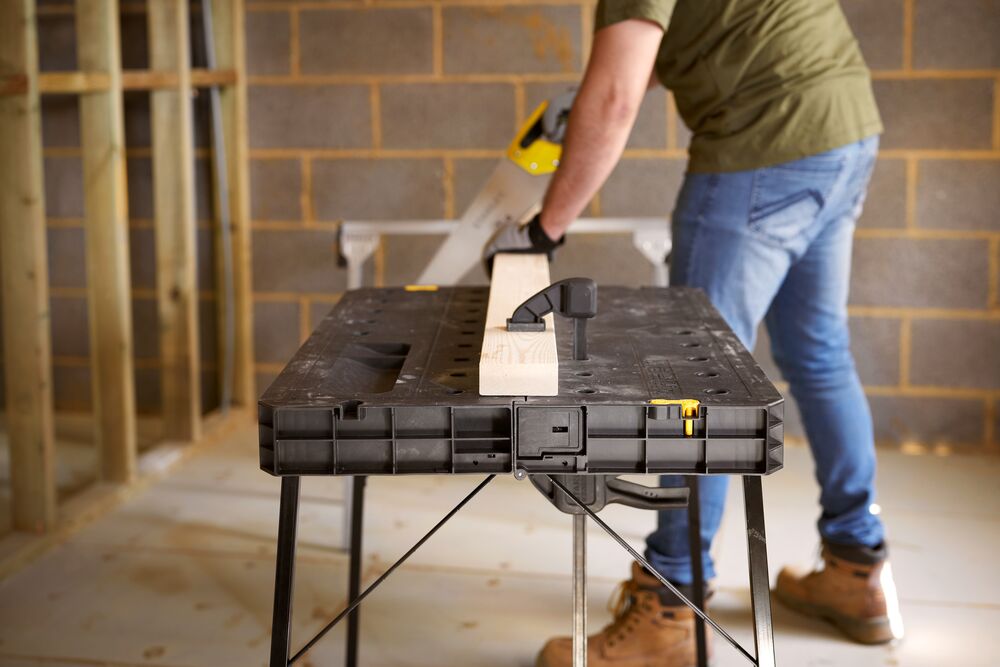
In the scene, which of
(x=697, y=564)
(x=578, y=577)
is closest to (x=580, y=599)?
(x=578, y=577)

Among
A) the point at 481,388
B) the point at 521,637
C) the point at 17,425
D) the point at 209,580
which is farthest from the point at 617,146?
the point at 17,425

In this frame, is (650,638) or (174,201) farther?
(174,201)

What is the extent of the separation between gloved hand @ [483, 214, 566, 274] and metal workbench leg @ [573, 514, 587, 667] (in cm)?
58

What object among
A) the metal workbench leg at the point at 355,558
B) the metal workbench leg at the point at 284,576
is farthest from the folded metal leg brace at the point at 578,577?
the metal workbench leg at the point at 355,558

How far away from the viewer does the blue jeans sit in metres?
1.78

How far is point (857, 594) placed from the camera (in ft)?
6.56

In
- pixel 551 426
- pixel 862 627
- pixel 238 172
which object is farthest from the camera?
pixel 238 172

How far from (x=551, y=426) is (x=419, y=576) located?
4.21 feet

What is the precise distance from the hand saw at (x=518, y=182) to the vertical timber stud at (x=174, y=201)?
106 centimetres

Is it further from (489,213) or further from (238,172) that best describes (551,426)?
(238,172)

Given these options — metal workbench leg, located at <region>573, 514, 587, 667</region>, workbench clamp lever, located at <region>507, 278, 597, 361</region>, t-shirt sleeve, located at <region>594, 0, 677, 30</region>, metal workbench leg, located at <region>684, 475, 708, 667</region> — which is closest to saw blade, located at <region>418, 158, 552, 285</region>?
t-shirt sleeve, located at <region>594, 0, 677, 30</region>

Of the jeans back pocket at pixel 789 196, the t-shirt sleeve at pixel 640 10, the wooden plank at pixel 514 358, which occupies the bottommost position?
the wooden plank at pixel 514 358

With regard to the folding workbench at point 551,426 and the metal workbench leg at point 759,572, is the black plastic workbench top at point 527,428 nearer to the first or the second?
the folding workbench at point 551,426

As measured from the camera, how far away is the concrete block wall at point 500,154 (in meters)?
3.04
